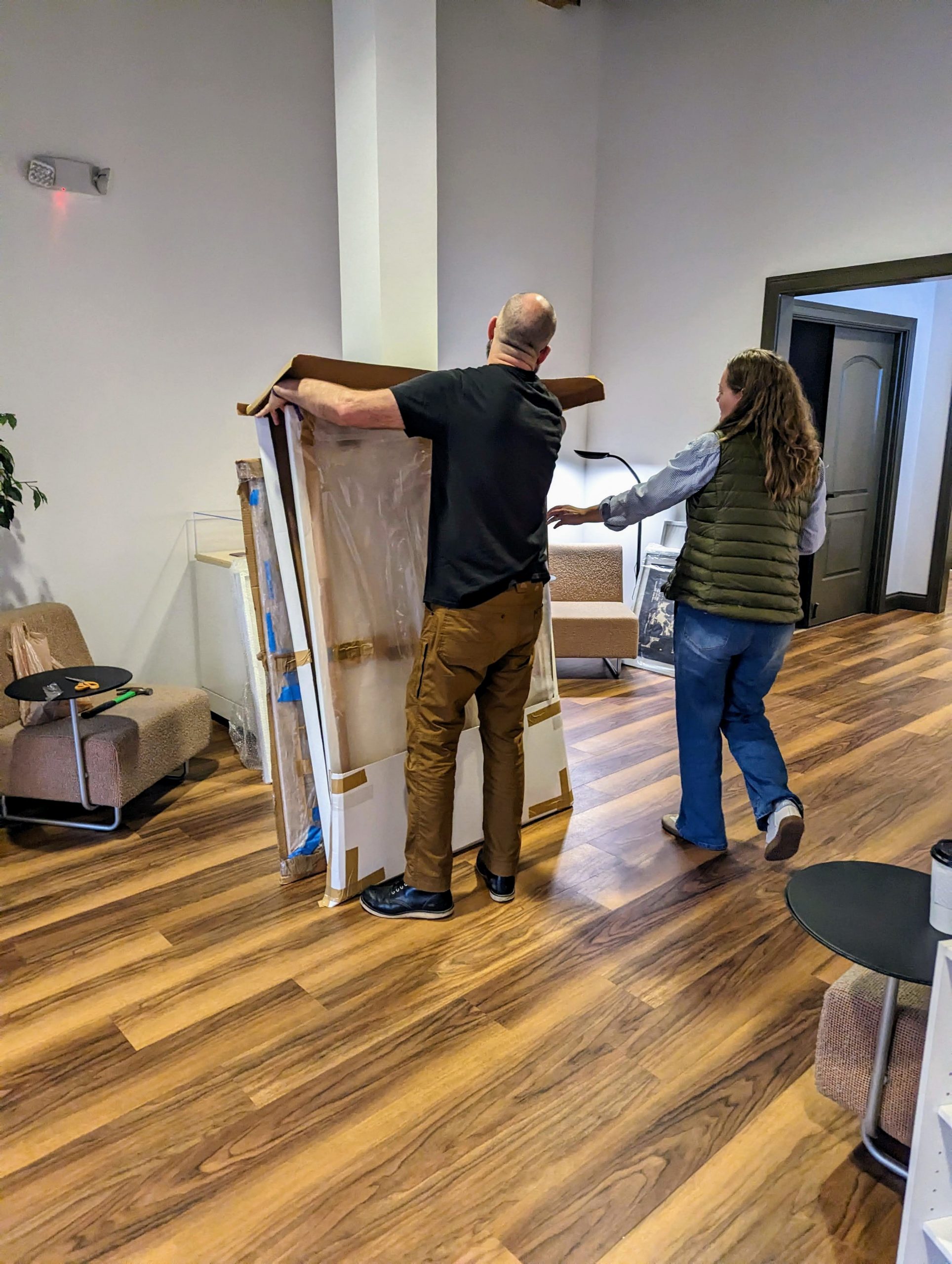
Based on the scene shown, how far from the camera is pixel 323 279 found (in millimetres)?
4371

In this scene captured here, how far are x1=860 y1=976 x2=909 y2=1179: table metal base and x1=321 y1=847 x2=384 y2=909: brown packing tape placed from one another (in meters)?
1.40

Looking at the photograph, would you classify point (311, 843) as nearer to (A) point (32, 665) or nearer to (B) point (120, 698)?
(B) point (120, 698)

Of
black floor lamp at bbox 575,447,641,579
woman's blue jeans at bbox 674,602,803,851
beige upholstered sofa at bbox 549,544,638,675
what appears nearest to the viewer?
woman's blue jeans at bbox 674,602,803,851

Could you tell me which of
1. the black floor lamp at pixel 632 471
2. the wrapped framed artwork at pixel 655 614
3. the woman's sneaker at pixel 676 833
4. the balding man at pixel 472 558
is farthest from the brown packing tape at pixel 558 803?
the black floor lamp at pixel 632 471

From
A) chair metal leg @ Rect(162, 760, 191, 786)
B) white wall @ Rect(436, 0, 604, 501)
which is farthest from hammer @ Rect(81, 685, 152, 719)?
white wall @ Rect(436, 0, 604, 501)

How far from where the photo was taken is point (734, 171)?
16.4 ft

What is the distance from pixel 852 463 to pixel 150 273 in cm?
455

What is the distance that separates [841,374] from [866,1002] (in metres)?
5.05

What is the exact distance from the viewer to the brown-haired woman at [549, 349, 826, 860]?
2.57 m

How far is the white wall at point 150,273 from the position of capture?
350cm

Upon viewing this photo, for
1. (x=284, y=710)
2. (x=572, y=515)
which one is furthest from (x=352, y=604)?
(x=572, y=515)

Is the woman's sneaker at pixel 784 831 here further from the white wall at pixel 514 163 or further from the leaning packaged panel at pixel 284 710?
the white wall at pixel 514 163

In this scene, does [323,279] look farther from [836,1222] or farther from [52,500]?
[836,1222]

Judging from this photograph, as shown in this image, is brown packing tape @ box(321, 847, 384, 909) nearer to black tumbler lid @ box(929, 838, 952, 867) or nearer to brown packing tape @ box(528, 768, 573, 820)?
brown packing tape @ box(528, 768, 573, 820)
